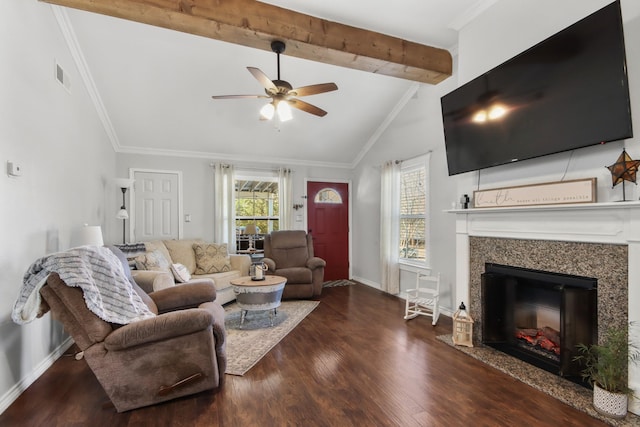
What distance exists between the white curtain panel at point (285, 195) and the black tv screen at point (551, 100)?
11.0 ft

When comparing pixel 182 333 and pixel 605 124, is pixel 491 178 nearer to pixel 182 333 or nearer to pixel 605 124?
pixel 605 124

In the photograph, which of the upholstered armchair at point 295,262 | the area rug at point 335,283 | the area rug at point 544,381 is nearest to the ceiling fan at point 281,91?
the upholstered armchair at point 295,262

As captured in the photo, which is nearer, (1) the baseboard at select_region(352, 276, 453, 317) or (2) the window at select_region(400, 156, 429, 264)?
(1) the baseboard at select_region(352, 276, 453, 317)

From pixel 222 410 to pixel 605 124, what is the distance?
10.2 ft

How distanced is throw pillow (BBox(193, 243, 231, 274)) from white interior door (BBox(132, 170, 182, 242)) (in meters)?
0.71

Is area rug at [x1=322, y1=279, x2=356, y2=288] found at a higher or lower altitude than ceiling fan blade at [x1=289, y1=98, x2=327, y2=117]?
lower

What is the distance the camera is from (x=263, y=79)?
8.87 ft

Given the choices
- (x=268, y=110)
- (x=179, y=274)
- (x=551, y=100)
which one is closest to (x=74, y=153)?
(x=179, y=274)

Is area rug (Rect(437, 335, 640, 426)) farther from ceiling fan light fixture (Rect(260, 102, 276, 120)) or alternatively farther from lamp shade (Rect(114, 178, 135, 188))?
lamp shade (Rect(114, 178, 135, 188))

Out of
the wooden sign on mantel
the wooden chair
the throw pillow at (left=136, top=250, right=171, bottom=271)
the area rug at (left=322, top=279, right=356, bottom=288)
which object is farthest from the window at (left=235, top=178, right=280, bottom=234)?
the wooden sign on mantel

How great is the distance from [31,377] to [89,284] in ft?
4.16

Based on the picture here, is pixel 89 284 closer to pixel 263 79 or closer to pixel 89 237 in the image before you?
pixel 89 237

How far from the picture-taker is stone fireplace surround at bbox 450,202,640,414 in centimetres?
198

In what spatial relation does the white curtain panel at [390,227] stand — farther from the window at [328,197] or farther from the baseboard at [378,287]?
the window at [328,197]
